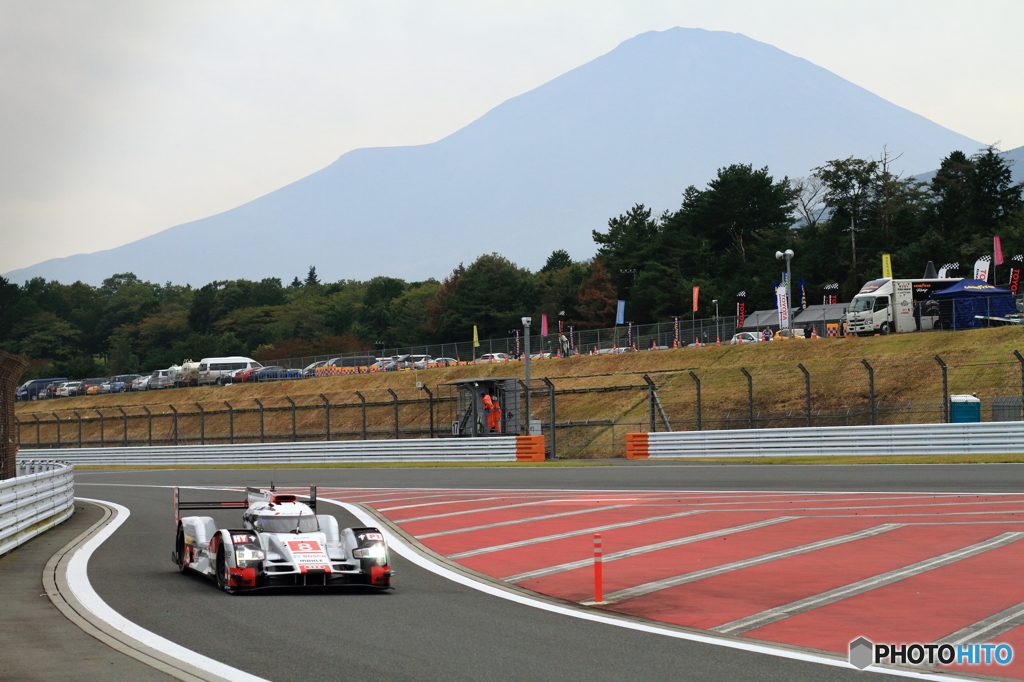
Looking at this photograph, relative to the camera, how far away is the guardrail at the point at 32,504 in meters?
15.1

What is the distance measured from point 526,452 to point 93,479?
1632cm

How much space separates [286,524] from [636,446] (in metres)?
26.3

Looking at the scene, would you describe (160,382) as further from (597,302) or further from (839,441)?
(839,441)

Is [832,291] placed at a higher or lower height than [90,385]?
higher

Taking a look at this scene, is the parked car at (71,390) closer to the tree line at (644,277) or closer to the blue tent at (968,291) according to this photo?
the tree line at (644,277)

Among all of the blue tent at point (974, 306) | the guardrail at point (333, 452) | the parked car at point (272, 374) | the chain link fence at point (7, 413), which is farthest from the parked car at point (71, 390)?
the chain link fence at point (7, 413)

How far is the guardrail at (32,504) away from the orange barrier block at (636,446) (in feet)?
65.8

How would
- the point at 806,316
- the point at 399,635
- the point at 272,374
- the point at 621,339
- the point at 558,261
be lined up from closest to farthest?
the point at 399,635
the point at 621,339
the point at 806,316
the point at 272,374
the point at 558,261

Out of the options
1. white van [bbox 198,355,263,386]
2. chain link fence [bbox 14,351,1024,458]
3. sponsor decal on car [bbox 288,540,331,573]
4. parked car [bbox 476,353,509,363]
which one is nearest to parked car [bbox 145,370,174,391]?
white van [bbox 198,355,263,386]

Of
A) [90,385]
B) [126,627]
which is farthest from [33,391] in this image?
[126,627]

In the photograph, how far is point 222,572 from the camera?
11570 mm

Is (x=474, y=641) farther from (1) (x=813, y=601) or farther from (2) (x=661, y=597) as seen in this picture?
(1) (x=813, y=601)

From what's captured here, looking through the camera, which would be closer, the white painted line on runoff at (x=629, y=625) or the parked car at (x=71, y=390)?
the white painted line on runoff at (x=629, y=625)

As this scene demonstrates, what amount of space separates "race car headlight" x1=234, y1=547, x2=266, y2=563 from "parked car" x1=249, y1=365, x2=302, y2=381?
6611cm
